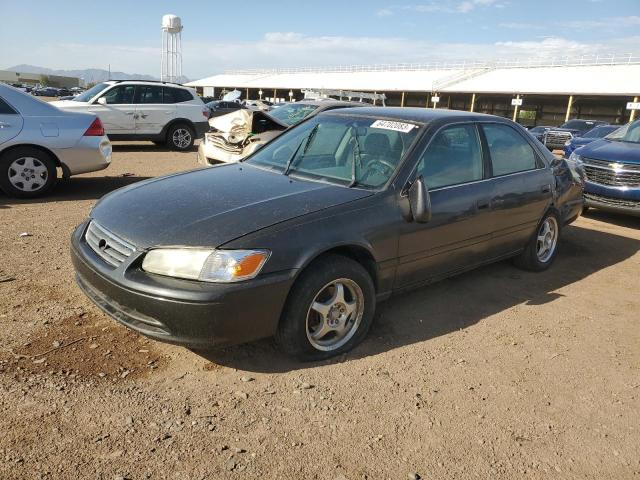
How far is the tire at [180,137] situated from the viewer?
42.8ft

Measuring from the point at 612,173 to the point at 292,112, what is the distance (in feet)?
21.2

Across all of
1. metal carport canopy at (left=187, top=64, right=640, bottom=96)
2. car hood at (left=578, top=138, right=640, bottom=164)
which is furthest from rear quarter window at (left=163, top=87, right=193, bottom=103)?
metal carport canopy at (left=187, top=64, right=640, bottom=96)

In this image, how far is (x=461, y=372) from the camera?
3.26 meters

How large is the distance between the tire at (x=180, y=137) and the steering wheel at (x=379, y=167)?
10322mm

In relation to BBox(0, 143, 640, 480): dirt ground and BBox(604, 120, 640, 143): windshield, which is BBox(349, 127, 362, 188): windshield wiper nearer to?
BBox(0, 143, 640, 480): dirt ground

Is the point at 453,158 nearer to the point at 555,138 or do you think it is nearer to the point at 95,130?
the point at 95,130

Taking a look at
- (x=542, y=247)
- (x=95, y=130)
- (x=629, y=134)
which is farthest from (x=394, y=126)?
(x=629, y=134)

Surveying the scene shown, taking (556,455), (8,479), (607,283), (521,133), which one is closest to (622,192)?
(607,283)

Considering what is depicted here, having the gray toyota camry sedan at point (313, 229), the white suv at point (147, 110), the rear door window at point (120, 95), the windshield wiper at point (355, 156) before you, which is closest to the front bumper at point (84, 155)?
the gray toyota camry sedan at point (313, 229)

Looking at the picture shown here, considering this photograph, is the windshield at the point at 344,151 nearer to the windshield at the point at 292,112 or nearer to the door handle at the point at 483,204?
the door handle at the point at 483,204

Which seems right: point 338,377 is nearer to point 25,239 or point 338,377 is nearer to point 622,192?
point 25,239

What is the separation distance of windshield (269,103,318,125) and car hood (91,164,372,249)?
7313mm

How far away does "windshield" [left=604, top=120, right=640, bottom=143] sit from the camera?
Result: 8391 mm

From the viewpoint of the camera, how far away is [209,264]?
277cm
